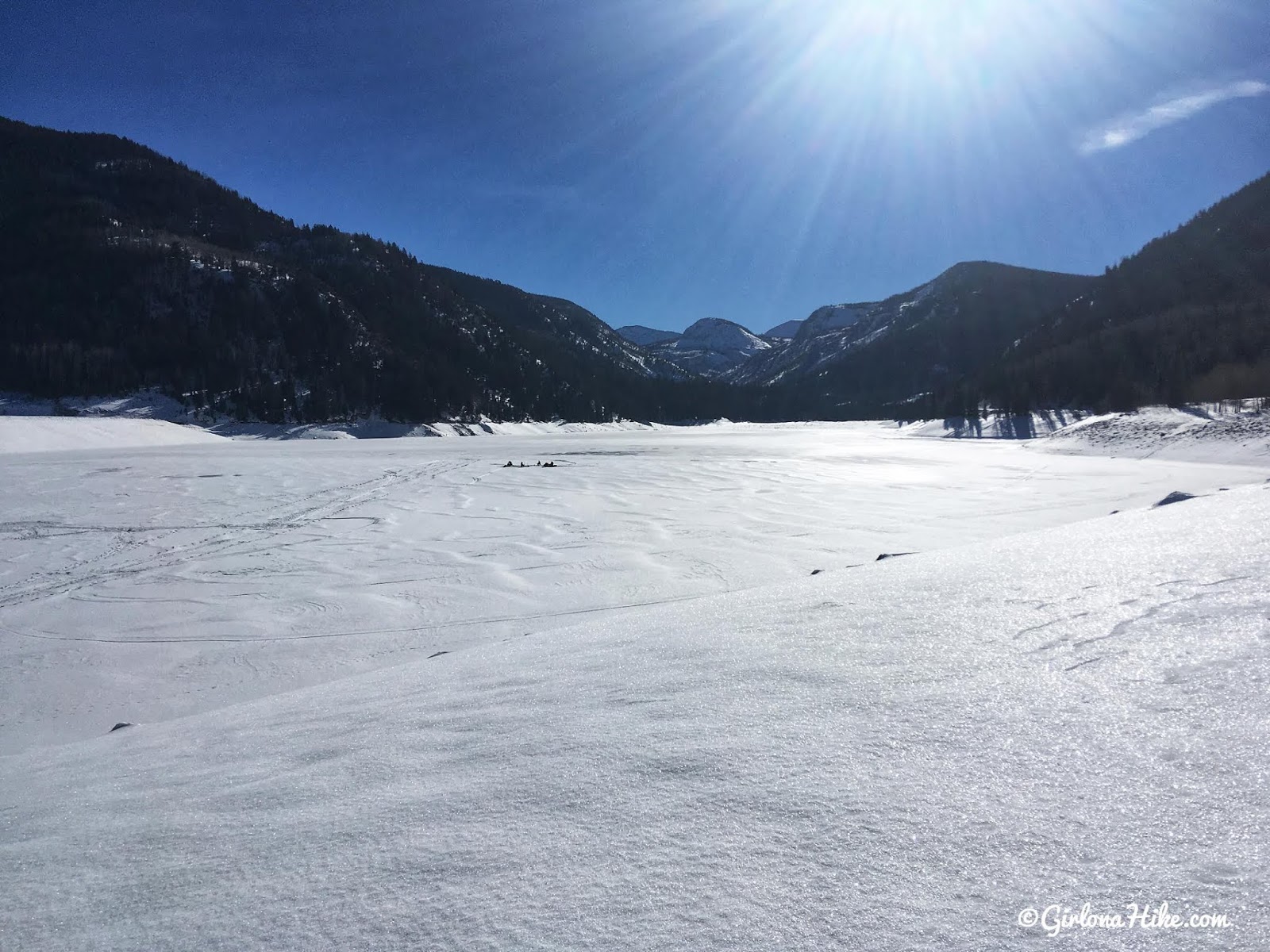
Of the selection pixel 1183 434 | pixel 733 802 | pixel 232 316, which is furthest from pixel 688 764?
pixel 232 316

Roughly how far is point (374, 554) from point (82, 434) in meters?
44.7

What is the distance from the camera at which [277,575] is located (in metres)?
7.65

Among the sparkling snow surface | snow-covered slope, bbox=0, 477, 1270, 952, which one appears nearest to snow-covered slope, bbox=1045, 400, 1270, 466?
the sparkling snow surface

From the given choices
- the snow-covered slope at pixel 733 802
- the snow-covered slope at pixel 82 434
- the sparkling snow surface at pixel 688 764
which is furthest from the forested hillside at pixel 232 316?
the snow-covered slope at pixel 733 802

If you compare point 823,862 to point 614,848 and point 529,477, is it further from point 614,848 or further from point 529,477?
point 529,477

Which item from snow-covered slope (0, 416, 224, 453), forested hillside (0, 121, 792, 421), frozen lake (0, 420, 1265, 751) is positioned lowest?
frozen lake (0, 420, 1265, 751)

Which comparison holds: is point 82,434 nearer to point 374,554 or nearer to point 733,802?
point 374,554

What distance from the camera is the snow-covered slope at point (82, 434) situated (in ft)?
111

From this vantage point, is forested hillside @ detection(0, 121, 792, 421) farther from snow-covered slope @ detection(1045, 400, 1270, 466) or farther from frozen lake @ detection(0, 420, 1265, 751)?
snow-covered slope @ detection(1045, 400, 1270, 466)

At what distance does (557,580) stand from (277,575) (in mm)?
3490

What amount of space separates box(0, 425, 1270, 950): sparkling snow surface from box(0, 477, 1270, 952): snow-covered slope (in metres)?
0.01

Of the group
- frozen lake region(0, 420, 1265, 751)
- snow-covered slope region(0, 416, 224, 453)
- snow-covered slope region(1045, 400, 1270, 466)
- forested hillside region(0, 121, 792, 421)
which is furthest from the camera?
forested hillside region(0, 121, 792, 421)

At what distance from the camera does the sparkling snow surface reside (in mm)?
1291

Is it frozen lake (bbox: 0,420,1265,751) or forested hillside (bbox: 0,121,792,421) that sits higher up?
forested hillside (bbox: 0,121,792,421)
